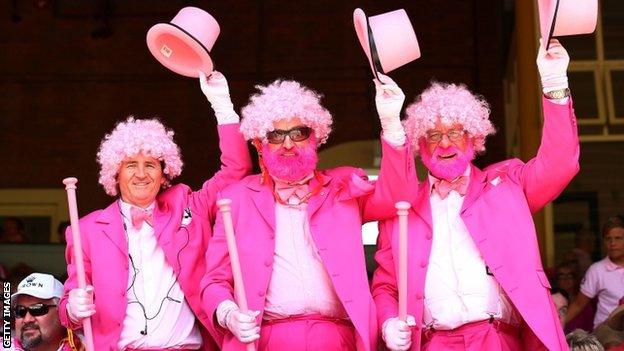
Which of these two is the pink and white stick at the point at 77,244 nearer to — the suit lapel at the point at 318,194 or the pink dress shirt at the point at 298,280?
the pink dress shirt at the point at 298,280

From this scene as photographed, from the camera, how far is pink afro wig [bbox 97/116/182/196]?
5.25m

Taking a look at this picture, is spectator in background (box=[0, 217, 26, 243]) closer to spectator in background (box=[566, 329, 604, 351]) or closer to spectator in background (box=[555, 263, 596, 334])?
spectator in background (box=[555, 263, 596, 334])

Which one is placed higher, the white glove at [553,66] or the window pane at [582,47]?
the window pane at [582,47]

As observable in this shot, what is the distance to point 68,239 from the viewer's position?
17.0 ft

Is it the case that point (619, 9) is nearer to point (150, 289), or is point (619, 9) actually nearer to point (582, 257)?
point (582, 257)

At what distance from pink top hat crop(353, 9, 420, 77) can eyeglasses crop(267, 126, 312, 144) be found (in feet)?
1.56

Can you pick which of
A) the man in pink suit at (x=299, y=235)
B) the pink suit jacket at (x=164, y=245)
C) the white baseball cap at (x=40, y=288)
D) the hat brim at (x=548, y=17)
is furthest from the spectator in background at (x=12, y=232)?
the hat brim at (x=548, y=17)

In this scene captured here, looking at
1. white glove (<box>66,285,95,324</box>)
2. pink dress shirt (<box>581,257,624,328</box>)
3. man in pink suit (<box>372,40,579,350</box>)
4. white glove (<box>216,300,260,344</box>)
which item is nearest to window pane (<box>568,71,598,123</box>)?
pink dress shirt (<box>581,257,624,328</box>)

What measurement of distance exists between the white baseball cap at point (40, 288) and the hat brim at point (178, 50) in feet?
3.96

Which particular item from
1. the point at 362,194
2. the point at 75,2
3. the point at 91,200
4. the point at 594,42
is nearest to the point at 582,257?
the point at 594,42

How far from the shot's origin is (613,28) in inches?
385

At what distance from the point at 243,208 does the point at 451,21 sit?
28.1ft

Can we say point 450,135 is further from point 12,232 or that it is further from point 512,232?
point 12,232

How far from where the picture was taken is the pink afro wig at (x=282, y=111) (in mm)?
5008
